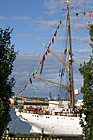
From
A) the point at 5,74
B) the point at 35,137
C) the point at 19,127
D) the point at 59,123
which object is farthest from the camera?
the point at 19,127

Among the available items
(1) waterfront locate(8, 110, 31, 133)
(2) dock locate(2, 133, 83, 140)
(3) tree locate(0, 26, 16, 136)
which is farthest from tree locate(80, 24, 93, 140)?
(1) waterfront locate(8, 110, 31, 133)

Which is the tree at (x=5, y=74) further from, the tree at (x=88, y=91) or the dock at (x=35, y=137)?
the dock at (x=35, y=137)

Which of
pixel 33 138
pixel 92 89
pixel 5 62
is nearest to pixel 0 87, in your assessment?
pixel 5 62

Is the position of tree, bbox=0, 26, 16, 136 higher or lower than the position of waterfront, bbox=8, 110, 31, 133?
lower

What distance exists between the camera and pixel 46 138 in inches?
1805

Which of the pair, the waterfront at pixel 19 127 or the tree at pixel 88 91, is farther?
the waterfront at pixel 19 127

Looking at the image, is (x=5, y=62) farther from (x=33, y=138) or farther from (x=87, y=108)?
(x=33, y=138)

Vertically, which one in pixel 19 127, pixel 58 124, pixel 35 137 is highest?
pixel 19 127

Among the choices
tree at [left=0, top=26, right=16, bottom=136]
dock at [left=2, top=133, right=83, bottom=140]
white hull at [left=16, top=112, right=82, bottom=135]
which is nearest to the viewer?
tree at [left=0, top=26, right=16, bottom=136]

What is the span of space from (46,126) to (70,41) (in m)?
18.4

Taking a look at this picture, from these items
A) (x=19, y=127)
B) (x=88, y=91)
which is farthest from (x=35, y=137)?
(x=19, y=127)

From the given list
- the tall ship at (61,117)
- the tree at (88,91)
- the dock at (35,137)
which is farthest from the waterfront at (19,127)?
the tree at (88,91)

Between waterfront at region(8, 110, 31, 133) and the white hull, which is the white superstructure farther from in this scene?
waterfront at region(8, 110, 31, 133)

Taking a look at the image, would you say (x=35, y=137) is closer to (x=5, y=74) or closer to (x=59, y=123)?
(x=59, y=123)
